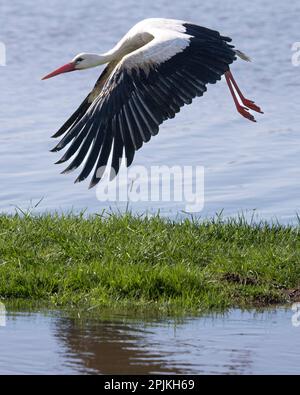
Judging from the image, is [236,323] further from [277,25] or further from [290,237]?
[277,25]

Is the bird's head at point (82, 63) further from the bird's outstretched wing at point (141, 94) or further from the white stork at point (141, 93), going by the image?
the bird's outstretched wing at point (141, 94)

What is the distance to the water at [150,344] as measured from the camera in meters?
7.40

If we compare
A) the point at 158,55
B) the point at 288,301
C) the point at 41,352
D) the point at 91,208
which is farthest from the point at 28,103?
the point at 41,352

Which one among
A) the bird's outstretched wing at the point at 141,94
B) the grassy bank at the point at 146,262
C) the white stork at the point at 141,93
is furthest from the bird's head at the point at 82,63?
the grassy bank at the point at 146,262

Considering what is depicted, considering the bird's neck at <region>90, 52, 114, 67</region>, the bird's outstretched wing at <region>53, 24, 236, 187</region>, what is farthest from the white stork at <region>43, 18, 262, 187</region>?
the bird's neck at <region>90, 52, 114, 67</region>

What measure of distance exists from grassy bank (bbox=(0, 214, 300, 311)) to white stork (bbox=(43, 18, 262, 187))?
1.60ft

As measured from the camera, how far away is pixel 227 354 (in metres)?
7.67

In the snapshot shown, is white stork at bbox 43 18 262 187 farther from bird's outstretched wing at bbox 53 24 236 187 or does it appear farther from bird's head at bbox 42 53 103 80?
bird's head at bbox 42 53 103 80

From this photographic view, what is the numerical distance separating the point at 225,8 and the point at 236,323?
38.9ft

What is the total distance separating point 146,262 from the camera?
912 centimetres

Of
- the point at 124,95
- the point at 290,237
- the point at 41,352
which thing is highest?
the point at 124,95

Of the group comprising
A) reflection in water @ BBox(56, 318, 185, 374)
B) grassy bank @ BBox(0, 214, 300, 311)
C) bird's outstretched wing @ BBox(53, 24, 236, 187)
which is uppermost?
bird's outstretched wing @ BBox(53, 24, 236, 187)

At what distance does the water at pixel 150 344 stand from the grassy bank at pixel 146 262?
0.26m

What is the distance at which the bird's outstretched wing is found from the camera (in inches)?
368
